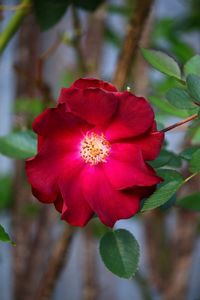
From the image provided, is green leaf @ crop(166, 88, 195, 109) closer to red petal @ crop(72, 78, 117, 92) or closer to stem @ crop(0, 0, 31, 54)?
red petal @ crop(72, 78, 117, 92)

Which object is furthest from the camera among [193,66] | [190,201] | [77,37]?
[77,37]

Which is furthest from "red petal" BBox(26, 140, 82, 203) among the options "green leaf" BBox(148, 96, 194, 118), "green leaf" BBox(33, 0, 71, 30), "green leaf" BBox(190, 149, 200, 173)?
"green leaf" BBox(33, 0, 71, 30)

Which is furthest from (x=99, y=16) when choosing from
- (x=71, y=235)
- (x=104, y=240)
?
(x=104, y=240)

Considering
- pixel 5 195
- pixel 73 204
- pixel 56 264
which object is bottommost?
pixel 5 195

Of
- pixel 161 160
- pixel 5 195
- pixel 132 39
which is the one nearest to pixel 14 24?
pixel 132 39

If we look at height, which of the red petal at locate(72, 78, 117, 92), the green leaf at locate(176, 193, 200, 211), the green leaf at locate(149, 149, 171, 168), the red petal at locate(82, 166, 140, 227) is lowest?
the green leaf at locate(176, 193, 200, 211)

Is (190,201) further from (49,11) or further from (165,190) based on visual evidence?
(49,11)

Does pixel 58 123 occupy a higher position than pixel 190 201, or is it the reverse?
pixel 58 123

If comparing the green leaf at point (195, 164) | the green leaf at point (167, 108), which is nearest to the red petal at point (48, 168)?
the green leaf at point (195, 164)
